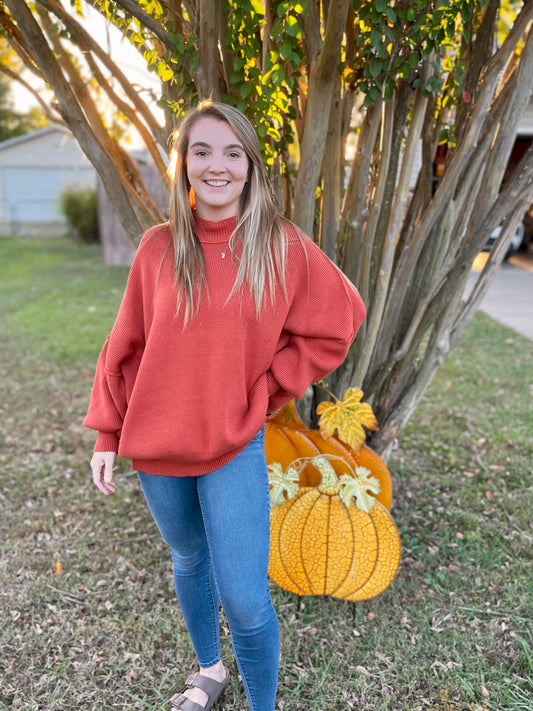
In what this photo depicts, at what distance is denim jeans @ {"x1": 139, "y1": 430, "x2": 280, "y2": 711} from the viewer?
4.81ft

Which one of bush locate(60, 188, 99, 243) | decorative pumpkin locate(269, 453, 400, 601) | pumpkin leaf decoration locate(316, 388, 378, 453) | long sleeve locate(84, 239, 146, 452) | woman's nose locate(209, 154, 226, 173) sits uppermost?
woman's nose locate(209, 154, 226, 173)

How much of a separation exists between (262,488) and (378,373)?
1.20 metres

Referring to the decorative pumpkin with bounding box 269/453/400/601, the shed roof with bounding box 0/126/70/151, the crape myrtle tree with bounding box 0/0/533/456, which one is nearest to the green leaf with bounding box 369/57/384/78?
the crape myrtle tree with bounding box 0/0/533/456

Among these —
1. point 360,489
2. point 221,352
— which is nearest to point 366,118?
point 221,352

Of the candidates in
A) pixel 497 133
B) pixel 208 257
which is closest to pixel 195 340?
pixel 208 257

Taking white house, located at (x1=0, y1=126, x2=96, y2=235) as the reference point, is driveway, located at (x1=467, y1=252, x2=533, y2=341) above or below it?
above

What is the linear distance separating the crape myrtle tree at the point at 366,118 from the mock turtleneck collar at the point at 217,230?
19.7 inches

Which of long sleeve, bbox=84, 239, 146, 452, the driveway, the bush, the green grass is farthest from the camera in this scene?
the bush

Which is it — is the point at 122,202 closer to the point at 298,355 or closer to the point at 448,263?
the point at 298,355

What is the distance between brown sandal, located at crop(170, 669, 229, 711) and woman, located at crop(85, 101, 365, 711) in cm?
34

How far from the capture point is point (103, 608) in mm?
2350

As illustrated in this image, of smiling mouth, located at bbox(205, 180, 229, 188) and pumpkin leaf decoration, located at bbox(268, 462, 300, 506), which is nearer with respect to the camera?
smiling mouth, located at bbox(205, 180, 229, 188)

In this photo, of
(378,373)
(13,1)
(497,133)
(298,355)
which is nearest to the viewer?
(298,355)

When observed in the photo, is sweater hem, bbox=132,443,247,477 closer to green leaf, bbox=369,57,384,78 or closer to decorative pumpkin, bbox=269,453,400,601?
decorative pumpkin, bbox=269,453,400,601
